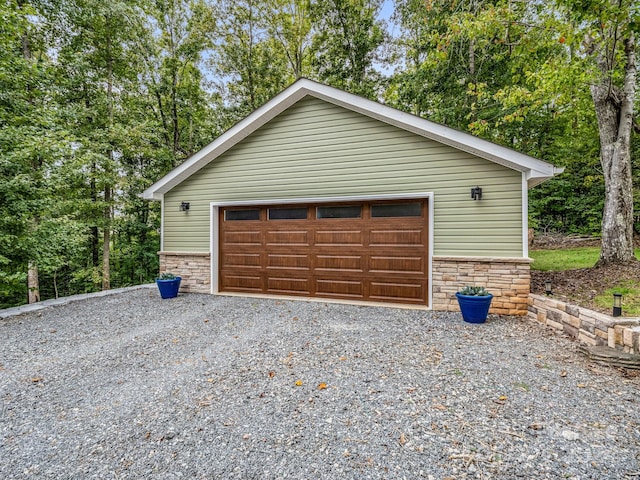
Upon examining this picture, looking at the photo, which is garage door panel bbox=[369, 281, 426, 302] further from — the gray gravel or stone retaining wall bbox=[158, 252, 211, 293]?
stone retaining wall bbox=[158, 252, 211, 293]

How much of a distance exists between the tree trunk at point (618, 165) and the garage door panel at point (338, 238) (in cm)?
540

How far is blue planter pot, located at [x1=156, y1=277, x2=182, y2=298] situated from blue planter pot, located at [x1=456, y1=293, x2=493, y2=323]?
6177 millimetres

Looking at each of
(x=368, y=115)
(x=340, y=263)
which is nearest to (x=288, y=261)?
(x=340, y=263)

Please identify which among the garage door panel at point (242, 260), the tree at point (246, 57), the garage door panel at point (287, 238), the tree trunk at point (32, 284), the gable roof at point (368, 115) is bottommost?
the tree trunk at point (32, 284)

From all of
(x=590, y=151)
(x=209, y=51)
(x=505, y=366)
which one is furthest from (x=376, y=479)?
(x=590, y=151)

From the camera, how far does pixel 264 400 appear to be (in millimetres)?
2771

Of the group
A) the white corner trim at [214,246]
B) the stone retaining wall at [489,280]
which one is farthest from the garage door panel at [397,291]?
the white corner trim at [214,246]

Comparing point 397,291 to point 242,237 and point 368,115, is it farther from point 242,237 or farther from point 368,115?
point 242,237

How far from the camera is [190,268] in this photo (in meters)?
7.79

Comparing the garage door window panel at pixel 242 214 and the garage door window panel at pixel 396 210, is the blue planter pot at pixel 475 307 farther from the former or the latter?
the garage door window panel at pixel 242 214

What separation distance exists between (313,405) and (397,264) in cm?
404

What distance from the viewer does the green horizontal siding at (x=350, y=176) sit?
18.2 feet

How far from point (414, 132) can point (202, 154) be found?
15.9 feet

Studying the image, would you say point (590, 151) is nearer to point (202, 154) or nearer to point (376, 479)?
point (202, 154)
